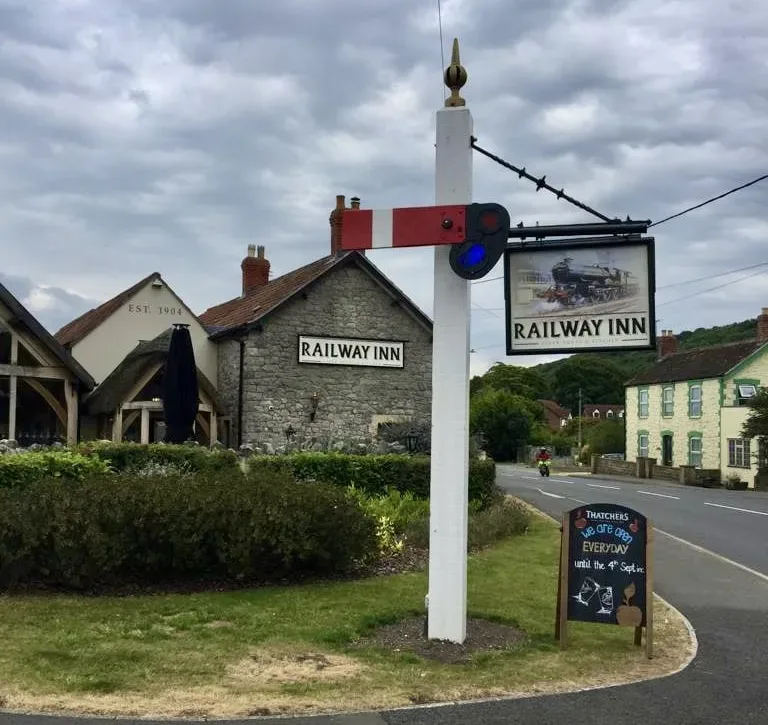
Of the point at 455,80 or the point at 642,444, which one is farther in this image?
the point at 642,444

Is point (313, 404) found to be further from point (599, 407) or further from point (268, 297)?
point (599, 407)

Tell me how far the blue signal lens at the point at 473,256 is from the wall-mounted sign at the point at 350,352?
16672 millimetres

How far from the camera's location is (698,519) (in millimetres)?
18734

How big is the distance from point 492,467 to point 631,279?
11.1 metres

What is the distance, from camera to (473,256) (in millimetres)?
6855

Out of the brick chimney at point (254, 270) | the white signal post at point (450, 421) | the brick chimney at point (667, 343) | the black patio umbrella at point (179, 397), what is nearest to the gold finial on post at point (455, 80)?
the white signal post at point (450, 421)

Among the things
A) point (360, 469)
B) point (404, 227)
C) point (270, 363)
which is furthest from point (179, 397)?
point (404, 227)

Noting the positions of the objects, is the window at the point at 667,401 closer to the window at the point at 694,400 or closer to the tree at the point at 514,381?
the window at the point at 694,400

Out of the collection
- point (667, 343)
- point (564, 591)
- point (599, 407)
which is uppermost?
point (667, 343)

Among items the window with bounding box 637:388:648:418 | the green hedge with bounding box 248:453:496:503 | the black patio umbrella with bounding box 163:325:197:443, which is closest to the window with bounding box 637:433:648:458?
the window with bounding box 637:388:648:418

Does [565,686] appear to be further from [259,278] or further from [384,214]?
[259,278]

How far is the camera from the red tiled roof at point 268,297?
22984 millimetres

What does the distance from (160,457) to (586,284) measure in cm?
941

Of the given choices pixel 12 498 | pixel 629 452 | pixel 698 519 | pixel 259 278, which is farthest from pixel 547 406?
pixel 12 498
